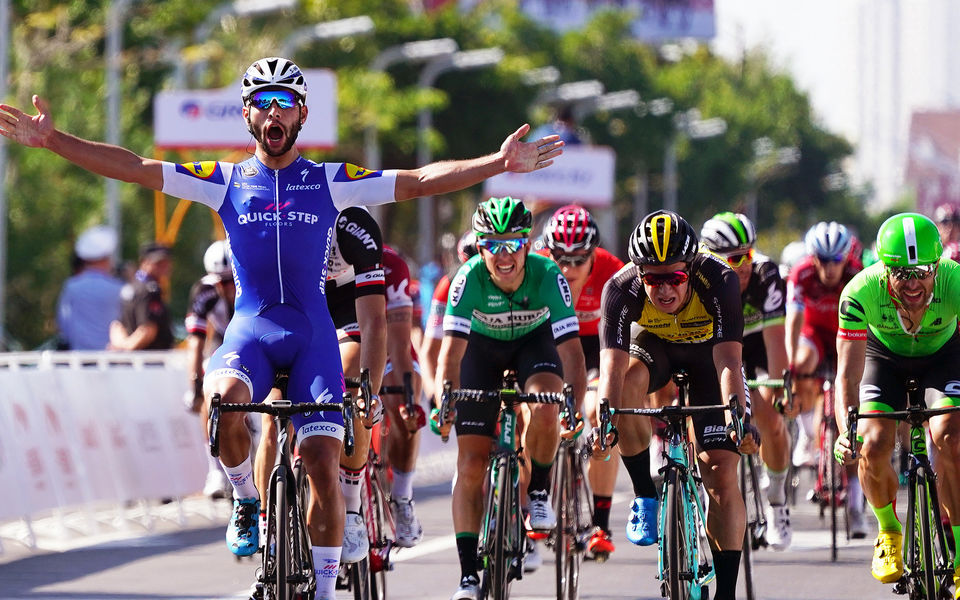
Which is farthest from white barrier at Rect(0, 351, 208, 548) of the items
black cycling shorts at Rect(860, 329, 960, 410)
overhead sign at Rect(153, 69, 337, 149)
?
overhead sign at Rect(153, 69, 337, 149)

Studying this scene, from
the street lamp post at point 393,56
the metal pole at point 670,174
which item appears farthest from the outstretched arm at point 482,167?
the metal pole at point 670,174

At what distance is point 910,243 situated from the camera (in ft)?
28.7

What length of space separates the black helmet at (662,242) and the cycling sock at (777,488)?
12.2 feet

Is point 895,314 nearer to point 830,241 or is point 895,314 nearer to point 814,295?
point 830,241

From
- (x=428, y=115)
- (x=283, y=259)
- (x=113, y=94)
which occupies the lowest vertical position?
(x=283, y=259)

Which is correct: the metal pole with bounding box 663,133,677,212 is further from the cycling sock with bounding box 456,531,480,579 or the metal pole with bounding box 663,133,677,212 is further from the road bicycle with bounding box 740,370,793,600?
the cycling sock with bounding box 456,531,480,579

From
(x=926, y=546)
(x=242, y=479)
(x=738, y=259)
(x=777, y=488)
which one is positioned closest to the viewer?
(x=242, y=479)

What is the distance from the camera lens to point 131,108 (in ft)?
122

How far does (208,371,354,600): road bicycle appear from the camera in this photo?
7.41 metres

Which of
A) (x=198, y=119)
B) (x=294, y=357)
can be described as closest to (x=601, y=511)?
(x=294, y=357)

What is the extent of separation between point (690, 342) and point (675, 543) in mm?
1415

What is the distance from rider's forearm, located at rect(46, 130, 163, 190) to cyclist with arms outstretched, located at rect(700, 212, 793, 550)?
14.5 feet

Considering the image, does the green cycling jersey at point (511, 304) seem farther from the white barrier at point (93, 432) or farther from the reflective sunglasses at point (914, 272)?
the white barrier at point (93, 432)

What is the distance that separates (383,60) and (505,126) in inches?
435
